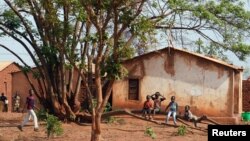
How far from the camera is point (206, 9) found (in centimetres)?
1709

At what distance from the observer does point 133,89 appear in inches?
985

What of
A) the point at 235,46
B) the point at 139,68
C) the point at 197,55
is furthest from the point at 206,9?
the point at 139,68

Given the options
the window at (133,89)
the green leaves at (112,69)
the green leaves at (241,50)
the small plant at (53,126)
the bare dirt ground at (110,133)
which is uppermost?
the green leaves at (241,50)

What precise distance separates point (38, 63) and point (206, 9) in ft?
24.2

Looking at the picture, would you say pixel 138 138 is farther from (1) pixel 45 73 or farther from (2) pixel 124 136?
(1) pixel 45 73

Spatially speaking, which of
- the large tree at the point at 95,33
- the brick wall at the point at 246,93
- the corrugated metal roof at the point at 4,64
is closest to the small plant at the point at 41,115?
the large tree at the point at 95,33

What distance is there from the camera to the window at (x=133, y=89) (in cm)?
2495

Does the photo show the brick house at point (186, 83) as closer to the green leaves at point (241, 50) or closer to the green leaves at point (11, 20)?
the green leaves at point (241, 50)

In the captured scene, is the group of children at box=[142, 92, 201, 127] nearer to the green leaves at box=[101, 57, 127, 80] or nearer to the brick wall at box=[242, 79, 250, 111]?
the brick wall at box=[242, 79, 250, 111]

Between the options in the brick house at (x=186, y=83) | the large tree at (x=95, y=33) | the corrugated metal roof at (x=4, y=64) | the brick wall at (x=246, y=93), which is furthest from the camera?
the corrugated metal roof at (x=4, y=64)

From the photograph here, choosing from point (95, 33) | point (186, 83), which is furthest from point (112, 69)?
point (186, 83)

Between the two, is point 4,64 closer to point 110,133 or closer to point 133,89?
point 133,89

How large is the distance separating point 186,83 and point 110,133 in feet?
24.2

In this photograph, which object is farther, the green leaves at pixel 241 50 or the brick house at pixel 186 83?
the brick house at pixel 186 83
